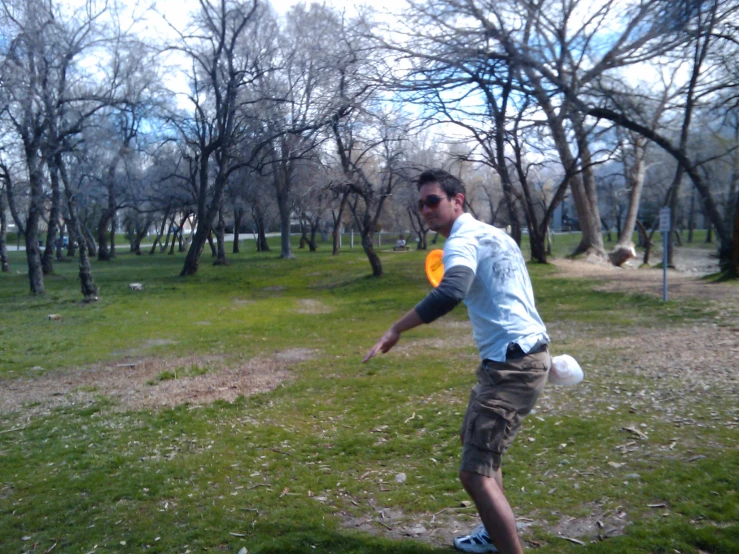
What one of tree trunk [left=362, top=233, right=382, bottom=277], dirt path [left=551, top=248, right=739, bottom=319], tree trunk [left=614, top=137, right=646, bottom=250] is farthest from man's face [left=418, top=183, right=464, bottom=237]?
tree trunk [left=614, top=137, right=646, bottom=250]

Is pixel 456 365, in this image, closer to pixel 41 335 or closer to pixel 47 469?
pixel 47 469

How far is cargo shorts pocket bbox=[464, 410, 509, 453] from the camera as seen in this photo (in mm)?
3307

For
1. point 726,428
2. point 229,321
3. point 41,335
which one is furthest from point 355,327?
point 726,428

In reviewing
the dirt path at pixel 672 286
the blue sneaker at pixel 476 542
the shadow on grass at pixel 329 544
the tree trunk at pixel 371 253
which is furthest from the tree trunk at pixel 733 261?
the shadow on grass at pixel 329 544

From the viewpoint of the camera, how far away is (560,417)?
6.81m

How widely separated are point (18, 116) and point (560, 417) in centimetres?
2005

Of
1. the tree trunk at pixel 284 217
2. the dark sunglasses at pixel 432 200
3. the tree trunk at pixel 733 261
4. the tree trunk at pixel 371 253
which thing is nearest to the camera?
the dark sunglasses at pixel 432 200

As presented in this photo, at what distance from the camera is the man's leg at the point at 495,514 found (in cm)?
325

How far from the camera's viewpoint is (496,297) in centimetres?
339

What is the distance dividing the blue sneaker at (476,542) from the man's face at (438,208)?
1.76m

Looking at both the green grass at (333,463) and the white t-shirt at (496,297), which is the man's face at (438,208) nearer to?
the white t-shirt at (496,297)

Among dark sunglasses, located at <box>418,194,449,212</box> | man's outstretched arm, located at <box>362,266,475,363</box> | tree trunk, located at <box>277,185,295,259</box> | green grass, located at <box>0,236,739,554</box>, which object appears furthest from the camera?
tree trunk, located at <box>277,185,295,259</box>

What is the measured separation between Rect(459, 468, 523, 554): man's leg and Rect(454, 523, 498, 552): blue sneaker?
648 mm

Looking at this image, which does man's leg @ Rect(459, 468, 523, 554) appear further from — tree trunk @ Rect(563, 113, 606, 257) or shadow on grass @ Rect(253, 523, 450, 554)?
tree trunk @ Rect(563, 113, 606, 257)
